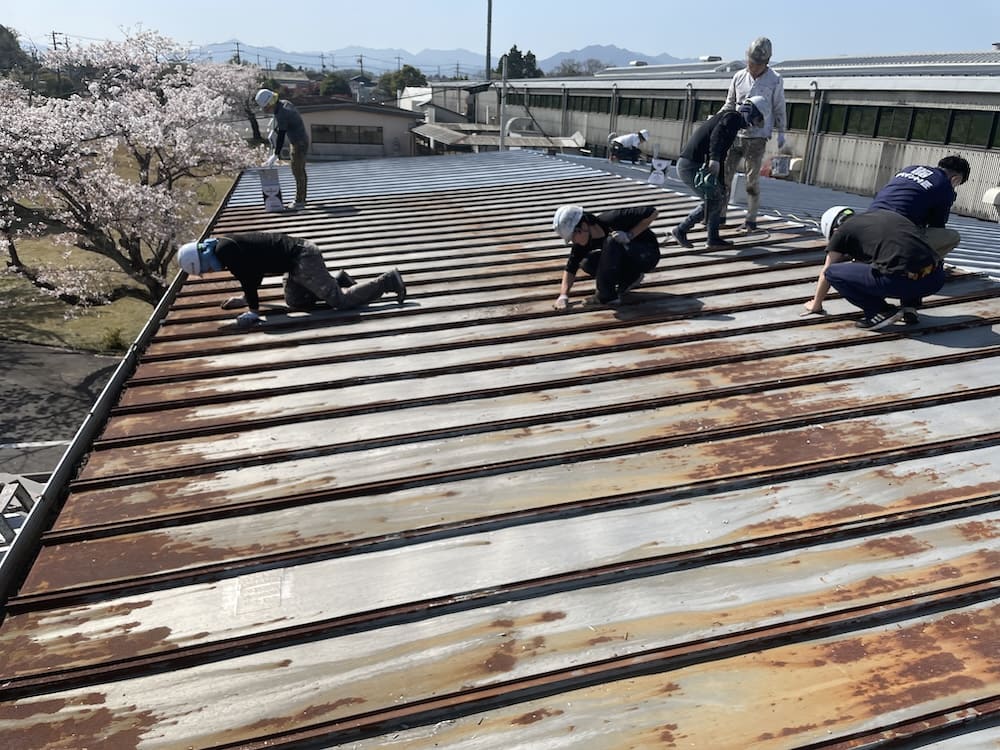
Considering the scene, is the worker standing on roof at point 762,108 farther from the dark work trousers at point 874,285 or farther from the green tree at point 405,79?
the green tree at point 405,79

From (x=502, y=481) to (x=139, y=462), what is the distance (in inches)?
85.8

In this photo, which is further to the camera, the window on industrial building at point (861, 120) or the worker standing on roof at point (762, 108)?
the window on industrial building at point (861, 120)

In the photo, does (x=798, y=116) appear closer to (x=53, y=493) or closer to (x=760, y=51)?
(x=760, y=51)

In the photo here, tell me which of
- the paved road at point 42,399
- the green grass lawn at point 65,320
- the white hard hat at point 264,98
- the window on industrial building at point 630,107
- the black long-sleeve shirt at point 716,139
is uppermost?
the window on industrial building at point 630,107

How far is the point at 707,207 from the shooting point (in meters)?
7.68

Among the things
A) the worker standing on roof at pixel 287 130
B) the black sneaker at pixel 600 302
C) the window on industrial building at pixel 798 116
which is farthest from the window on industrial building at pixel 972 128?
the worker standing on roof at pixel 287 130

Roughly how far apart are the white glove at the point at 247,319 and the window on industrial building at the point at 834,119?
21.4 metres

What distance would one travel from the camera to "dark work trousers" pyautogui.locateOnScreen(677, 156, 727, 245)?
7.58 m

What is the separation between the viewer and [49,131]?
57.4 ft

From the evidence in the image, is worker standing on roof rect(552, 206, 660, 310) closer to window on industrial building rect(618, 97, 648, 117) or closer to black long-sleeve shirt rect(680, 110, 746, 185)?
black long-sleeve shirt rect(680, 110, 746, 185)

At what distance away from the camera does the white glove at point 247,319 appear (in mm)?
6086

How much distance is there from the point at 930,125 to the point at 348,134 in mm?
31757

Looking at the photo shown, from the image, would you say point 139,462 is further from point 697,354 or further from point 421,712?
point 697,354

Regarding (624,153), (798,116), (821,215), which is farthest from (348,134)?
(821,215)
